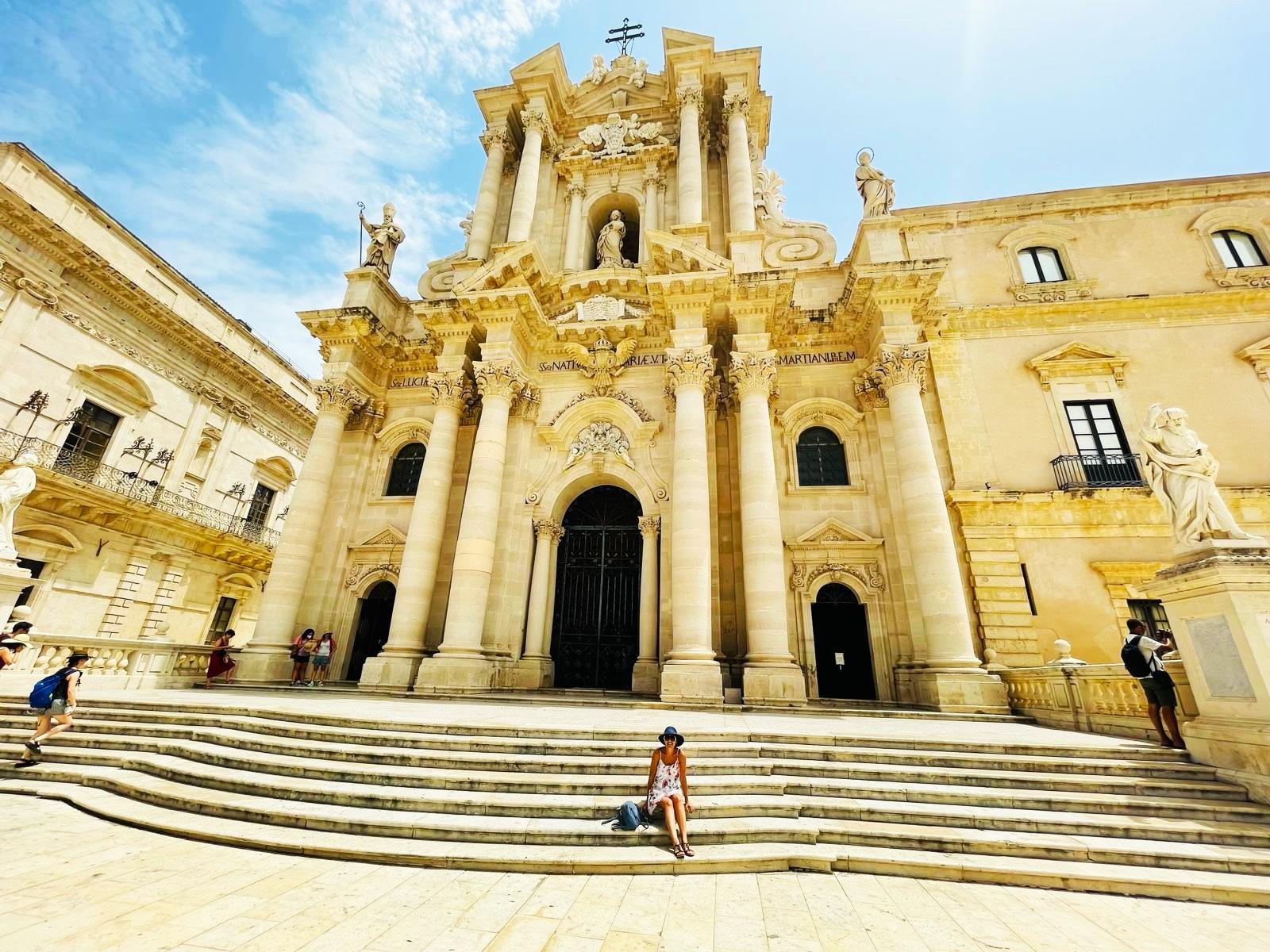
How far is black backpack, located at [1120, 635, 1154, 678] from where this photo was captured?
725cm

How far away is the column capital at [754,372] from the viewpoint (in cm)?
1270

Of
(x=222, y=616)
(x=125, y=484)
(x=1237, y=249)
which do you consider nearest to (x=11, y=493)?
(x=125, y=484)

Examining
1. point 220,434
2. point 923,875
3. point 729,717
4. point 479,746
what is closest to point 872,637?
point 729,717

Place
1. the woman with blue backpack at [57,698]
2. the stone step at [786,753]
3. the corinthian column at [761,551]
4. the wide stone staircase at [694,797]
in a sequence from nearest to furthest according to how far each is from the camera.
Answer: the wide stone staircase at [694,797] → the stone step at [786,753] → the woman with blue backpack at [57,698] → the corinthian column at [761,551]

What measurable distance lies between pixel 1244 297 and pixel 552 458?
19601 millimetres

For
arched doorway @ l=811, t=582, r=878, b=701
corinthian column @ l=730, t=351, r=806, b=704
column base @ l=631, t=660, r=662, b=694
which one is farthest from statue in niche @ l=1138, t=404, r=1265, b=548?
column base @ l=631, t=660, r=662, b=694

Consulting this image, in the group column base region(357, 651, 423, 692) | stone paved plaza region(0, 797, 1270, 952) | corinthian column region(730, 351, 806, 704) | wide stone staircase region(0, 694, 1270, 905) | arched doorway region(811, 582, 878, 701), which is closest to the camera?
stone paved plaza region(0, 797, 1270, 952)

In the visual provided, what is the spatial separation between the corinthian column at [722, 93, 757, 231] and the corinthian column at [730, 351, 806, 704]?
557 centimetres

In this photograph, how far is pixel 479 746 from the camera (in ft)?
21.2

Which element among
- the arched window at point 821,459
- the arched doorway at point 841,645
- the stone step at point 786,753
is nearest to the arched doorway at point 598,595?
the arched doorway at point 841,645

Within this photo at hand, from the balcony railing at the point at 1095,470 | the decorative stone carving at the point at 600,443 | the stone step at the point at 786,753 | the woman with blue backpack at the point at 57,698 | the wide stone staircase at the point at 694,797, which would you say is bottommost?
the wide stone staircase at the point at 694,797

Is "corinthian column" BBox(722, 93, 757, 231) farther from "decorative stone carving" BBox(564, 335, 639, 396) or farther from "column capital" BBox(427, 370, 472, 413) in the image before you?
"column capital" BBox(427, 370, 472, 413)

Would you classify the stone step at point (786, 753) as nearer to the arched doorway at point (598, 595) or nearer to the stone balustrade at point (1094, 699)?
the stone balustrade at point (1094, 699)

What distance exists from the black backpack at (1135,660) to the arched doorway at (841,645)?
5287mm
